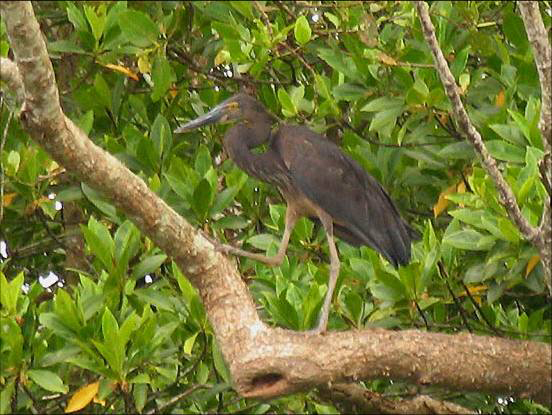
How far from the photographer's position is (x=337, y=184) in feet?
16.6

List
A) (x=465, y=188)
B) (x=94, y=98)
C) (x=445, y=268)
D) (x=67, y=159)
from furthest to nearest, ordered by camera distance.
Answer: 1. (x=94, y=98)
2. (x=465, y=188)
3. (x=445, y=268)
4. (x=67, y=159)

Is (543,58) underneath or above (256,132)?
above

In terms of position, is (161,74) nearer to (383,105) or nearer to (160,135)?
(160,135)

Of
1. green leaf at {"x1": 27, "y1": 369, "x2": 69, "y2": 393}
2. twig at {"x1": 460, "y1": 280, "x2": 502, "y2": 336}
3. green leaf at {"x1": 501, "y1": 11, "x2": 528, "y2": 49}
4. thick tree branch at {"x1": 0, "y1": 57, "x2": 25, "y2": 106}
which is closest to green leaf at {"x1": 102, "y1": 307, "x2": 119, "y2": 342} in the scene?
green leaf at {"x1": 27, "y1": 369, "x2": 69, "y2": 393}

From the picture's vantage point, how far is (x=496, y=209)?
440 centimetres

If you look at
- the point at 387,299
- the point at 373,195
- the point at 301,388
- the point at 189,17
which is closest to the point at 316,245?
the point at 373,195

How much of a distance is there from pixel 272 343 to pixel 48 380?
97cm

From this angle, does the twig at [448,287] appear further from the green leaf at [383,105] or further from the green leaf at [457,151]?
the green leaf at [383,105]

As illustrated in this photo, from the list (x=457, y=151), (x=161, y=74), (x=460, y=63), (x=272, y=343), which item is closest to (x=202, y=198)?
(x=161, y=74)

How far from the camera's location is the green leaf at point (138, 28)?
5.26m

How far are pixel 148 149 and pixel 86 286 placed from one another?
0.86 metres

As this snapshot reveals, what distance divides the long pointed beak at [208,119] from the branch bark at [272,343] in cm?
120

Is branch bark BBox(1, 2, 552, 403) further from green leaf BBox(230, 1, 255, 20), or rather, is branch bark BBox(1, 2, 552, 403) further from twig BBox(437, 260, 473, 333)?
green leaf BBox(230, 1, 255, 20)

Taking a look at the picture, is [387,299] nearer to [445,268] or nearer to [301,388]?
[445,268]
